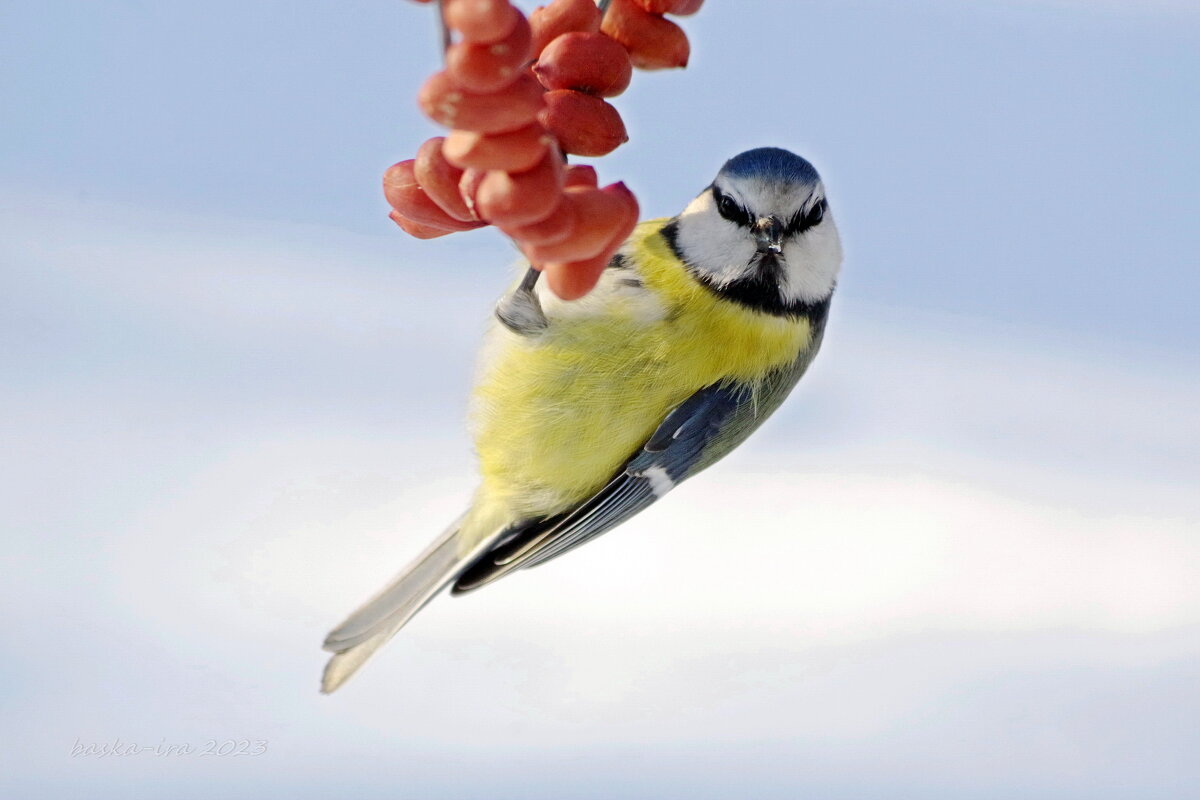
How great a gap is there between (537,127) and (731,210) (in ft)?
3.13

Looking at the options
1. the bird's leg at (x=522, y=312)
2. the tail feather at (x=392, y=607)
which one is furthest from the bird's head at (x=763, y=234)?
the tail feather at (x=392, y=607)

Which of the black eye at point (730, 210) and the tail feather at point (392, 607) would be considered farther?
the tail feather at point (392, 607)

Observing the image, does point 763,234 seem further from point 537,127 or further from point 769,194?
point 537,127

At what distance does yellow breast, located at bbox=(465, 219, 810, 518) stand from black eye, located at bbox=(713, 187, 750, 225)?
10 centimetres

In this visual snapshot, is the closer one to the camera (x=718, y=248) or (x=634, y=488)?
(x=718, y=248)

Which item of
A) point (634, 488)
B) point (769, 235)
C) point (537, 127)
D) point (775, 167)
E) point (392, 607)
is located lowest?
point (537, 127)

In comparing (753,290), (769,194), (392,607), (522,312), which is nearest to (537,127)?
(522,312)

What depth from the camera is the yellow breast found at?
1810mm

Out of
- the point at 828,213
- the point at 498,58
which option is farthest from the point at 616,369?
the point at 498,58

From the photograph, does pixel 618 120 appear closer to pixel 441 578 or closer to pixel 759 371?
pixel 759 371

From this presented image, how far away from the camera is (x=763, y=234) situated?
1.76 meters

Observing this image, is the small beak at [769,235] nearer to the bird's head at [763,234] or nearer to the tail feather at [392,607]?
the bird's head at [763,234]

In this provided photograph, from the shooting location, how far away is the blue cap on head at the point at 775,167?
179cm

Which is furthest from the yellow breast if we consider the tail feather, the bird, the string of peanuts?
the string of peanuts
